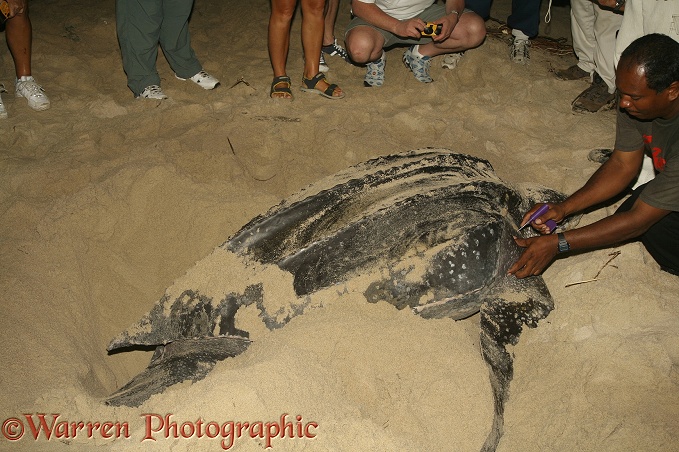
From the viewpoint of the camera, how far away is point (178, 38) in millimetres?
3449

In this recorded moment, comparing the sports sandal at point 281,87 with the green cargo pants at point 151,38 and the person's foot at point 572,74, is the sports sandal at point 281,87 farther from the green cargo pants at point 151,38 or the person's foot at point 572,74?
the person's foot at point 572,74

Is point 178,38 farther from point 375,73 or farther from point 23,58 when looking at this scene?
point 375,73

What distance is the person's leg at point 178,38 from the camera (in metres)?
3.31

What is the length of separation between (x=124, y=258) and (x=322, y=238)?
1126 mm

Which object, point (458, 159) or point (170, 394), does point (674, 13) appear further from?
point (170, 394)

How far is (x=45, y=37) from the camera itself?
12.4 ft

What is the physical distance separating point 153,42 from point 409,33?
5.61 ft

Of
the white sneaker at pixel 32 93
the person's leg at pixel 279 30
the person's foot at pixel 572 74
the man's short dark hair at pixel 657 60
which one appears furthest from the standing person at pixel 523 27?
the white sneaker at pixel 32 93

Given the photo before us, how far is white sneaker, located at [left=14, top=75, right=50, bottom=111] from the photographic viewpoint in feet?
10.3

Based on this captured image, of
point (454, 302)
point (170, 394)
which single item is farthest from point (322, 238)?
point (170, 394)

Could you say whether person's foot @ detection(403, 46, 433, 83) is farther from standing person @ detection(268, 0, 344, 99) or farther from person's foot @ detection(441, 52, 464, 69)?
standing person @ detection(268, 0, 344, 99)

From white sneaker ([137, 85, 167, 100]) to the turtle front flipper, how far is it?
2530mm

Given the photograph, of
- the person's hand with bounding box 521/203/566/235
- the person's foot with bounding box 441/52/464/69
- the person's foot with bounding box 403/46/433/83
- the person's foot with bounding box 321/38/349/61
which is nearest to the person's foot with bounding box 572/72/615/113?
the person's foot with bounding box 441/52/464/69

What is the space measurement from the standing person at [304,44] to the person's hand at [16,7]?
59.7 inches
